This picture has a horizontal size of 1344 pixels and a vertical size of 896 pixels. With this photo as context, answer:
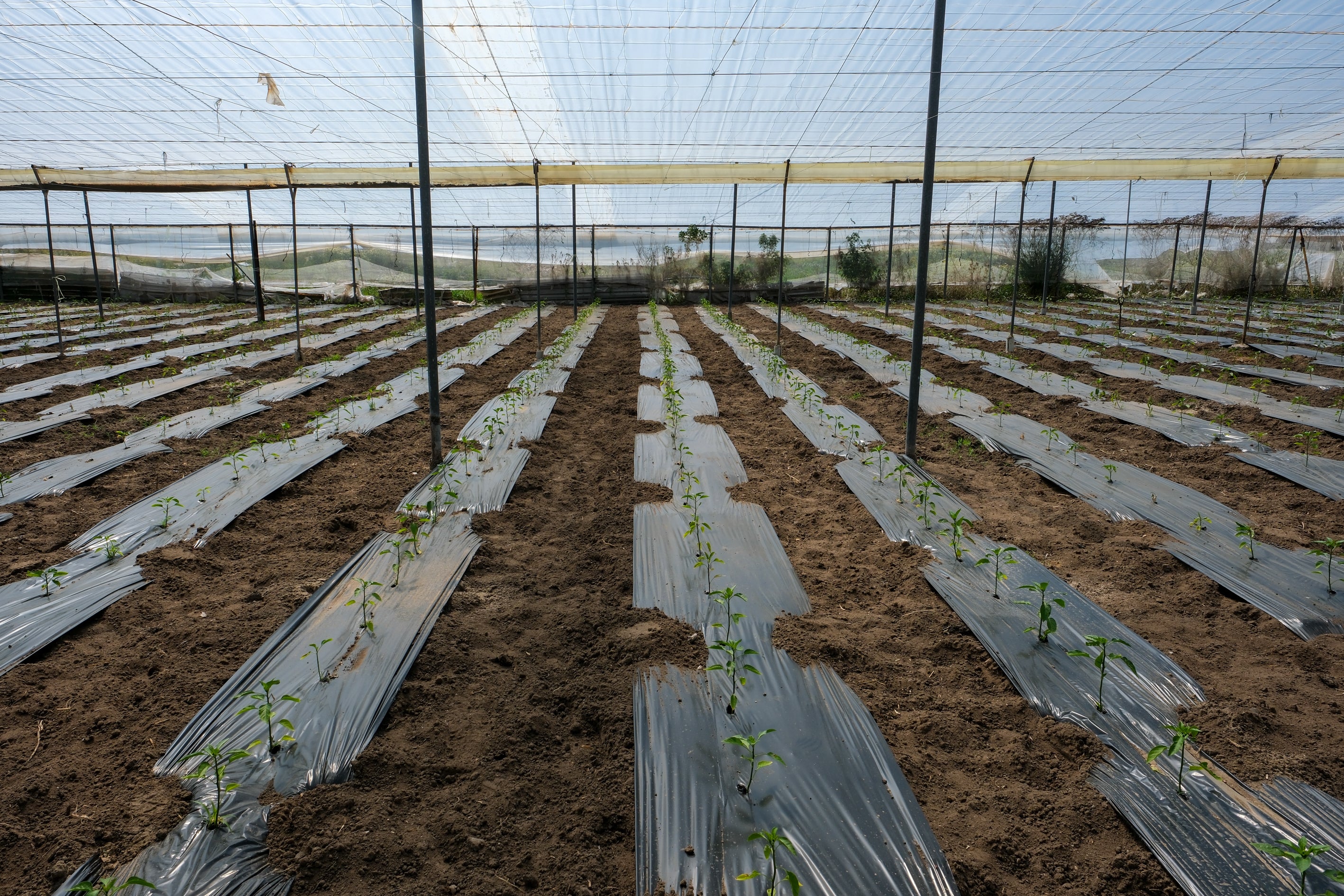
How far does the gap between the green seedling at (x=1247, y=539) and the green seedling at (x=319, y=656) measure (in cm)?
423

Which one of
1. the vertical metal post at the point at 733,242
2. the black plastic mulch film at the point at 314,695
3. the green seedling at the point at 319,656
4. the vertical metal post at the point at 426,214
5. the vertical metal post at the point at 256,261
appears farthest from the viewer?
the vertical metal post at the point at 256,261

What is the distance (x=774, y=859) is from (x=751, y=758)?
36cm

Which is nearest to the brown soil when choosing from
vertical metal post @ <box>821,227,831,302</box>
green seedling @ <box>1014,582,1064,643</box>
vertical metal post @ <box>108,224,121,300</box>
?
green seedling @ <box>1014,582,1064,643</box>

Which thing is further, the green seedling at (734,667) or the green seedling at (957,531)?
the green seedling at (957,531)

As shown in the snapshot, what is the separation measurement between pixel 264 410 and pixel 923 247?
6.26 metres

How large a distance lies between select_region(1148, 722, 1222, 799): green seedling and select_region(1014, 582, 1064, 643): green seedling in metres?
0.53

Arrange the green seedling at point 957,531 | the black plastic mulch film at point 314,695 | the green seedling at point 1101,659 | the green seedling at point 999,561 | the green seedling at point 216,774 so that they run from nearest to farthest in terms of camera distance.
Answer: the black plastic mulch film at point 314,695, the green seedling at point 216,774, the green seedling at point 1101,659, the green seedling at point 999,561, the green seedling at point 957,531

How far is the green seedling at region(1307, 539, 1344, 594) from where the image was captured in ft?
10.7

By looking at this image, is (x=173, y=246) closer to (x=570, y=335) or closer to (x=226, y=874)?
(x=570, y=335)

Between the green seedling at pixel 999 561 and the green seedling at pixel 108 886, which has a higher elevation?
the green seedling at pixel 999 561

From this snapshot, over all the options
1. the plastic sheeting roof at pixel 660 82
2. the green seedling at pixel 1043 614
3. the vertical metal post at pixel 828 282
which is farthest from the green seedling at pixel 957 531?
the vertical metal post at pixel 828 282

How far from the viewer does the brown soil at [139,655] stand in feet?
6.73

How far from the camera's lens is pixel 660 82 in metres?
8.68

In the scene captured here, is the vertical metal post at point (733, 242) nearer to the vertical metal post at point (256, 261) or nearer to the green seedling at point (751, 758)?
the vertical metal post at point (256, 261)
